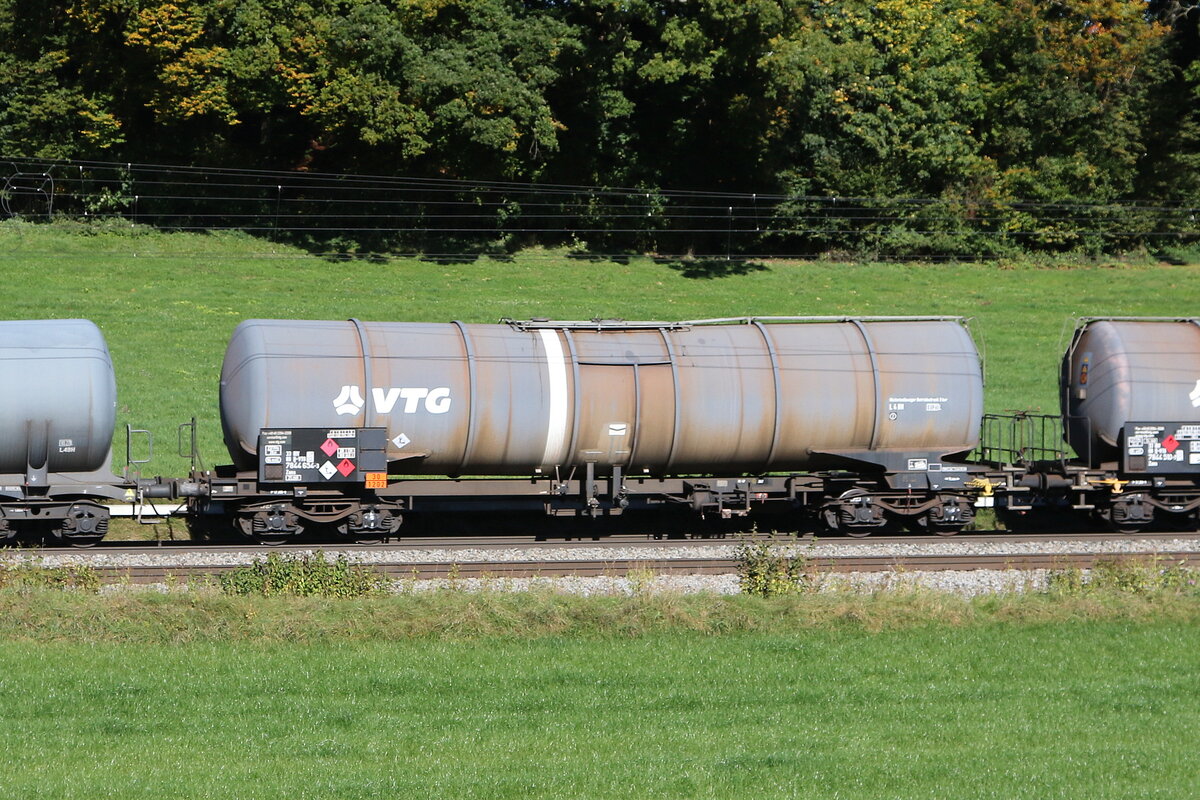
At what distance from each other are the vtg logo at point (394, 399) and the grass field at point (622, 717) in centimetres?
A: 486

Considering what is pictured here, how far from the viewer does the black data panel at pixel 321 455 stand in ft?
61.5

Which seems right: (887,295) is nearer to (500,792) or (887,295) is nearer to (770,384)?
(770,384)

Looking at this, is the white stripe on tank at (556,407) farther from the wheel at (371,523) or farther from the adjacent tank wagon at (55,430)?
the adjacent tank wagon at (55,430)

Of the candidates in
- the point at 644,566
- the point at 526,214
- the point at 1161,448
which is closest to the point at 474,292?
the point at 526,214

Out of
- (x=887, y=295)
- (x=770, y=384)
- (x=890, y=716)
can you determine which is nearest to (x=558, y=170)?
(x=887, y=295)

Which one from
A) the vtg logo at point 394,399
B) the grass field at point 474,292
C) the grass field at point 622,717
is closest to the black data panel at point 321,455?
the vtg logo at point 394,399

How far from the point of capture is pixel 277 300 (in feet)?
123

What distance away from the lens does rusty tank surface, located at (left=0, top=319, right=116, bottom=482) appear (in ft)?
60.4

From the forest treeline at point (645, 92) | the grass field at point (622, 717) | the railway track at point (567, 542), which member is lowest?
the grass field at point (622, 717)

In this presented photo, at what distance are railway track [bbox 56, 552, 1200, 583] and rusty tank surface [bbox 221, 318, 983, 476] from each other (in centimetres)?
195

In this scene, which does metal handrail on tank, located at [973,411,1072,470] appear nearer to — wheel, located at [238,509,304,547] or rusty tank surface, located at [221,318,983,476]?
rusty tank surface, located at [221,318,983,476]

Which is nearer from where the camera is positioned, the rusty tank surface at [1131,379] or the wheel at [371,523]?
the wheel at [371,523]

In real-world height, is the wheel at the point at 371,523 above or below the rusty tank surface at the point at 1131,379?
below

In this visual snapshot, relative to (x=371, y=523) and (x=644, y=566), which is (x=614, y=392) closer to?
(x=644, y=566)
